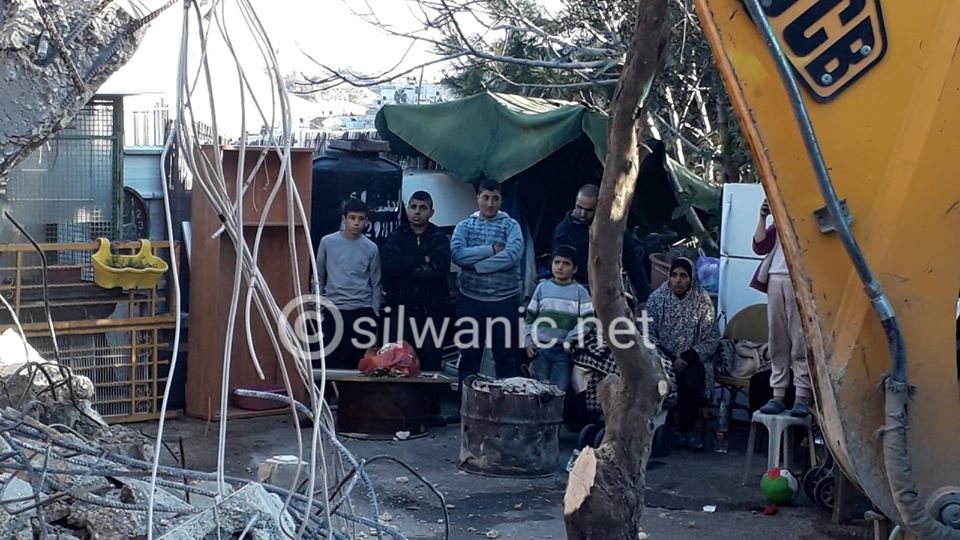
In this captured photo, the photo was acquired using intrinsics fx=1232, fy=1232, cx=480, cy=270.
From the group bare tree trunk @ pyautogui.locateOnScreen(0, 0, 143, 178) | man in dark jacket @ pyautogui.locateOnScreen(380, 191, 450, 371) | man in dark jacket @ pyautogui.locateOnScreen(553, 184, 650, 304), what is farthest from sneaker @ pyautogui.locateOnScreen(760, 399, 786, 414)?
bare tree trunk @ pyautogui.locateOnScreen(0, 0, 143, 178)

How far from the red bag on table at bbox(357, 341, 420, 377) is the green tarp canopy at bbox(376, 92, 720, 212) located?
2451mm

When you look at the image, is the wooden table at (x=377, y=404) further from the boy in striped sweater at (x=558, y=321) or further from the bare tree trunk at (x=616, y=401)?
the bare tree trunk at (x=616, y=401)

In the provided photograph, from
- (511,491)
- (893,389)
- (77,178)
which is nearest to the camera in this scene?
(893,389)

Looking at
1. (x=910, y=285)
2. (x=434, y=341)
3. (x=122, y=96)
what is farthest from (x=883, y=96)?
(x=122, y=96)

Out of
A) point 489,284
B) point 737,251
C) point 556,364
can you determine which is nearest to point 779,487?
point 556,364

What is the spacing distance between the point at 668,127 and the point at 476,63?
2823mm

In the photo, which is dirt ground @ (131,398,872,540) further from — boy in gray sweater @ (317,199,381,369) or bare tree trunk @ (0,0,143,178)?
bare tree trunk @ (0,0,143,178)

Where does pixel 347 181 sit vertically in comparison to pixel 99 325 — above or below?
above

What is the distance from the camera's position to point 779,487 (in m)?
7.43

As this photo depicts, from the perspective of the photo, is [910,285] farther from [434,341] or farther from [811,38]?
[434,341]

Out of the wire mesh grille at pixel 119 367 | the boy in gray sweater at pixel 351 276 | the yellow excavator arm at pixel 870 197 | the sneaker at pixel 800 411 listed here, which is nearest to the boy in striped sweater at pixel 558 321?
the boy in gray sweater at pixel 351 276

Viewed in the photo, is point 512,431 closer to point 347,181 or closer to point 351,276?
point 351,276

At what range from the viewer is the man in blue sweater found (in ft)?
31.0

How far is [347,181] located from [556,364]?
355cm
